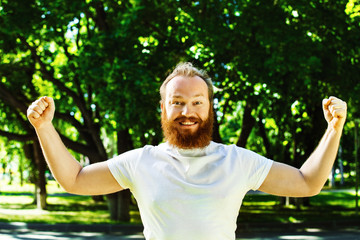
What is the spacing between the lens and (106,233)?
12.7m

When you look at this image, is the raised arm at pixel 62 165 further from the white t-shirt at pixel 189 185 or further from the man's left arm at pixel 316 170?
the man's left arm at pixel 316 170

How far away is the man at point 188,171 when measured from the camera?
2.08 meters

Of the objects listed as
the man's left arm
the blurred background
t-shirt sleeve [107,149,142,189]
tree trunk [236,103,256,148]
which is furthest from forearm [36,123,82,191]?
tree trunk [236,103,256,148]

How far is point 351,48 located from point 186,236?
10699 millimetres

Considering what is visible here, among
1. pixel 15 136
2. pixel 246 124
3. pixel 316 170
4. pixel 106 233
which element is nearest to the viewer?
pixel 316 170

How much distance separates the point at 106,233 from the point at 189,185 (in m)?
11.1

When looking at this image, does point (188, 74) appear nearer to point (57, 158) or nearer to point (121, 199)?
point (57, 158)

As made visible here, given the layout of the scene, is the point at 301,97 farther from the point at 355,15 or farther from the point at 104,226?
the point at 104,226

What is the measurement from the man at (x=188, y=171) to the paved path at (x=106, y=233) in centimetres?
977

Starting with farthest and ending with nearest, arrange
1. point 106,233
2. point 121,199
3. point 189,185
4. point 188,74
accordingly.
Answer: point 121,199
point 106,233
point 188,74
point 189,185

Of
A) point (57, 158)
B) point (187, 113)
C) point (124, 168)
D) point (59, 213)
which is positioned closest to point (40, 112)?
point (57, 158)

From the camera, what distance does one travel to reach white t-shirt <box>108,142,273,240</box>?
2070mm

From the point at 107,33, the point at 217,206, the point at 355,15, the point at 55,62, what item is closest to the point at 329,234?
the point at 355,15

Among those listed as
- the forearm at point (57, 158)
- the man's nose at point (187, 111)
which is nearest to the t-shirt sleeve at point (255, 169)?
the man's nose at point (187, 111)
